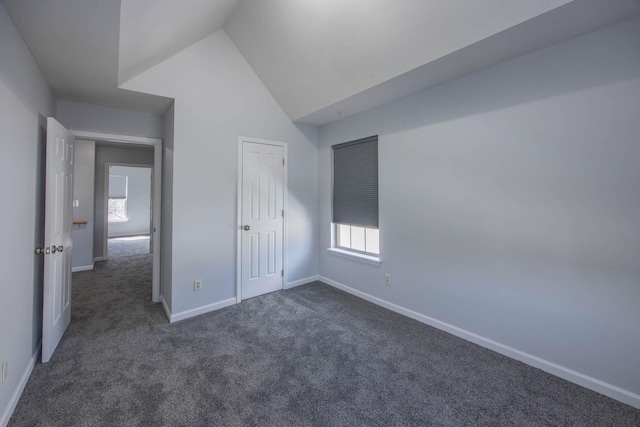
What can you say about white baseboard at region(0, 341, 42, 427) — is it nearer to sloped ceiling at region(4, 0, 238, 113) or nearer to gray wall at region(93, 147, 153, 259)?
sloped ceiling at region(4, 0, 238, 113)

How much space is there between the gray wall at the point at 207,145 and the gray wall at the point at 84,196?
350 centimetres

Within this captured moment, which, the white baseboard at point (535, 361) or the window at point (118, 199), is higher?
the window at point (118, 199)

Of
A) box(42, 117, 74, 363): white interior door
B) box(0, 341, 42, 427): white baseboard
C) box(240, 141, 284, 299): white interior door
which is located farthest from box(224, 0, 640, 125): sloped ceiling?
box(0, 341, 42, 427): white baseboard

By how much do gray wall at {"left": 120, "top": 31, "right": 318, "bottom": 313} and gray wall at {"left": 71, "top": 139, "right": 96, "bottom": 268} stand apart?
3.50 meters

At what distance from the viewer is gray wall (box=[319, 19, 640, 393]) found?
5.74 ft

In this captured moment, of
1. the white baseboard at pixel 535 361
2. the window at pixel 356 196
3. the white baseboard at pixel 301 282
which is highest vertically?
the window at pixel 356 196

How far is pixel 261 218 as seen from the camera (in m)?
3.57

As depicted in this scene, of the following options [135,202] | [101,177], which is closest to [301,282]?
[101,177]

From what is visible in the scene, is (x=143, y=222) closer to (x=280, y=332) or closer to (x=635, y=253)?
(x=280, y=332)

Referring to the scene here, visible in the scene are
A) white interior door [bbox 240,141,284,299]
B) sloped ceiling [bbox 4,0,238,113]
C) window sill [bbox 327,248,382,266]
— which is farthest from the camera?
white interior door [bbox 240,141,284,299]

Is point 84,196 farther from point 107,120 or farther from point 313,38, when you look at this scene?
point 313,38

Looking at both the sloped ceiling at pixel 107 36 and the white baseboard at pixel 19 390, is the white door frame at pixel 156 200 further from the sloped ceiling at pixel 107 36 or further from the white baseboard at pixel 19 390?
the white baseboard at pixel 19 390

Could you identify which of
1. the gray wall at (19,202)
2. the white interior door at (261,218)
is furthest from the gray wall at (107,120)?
the white interior door at (261,218)

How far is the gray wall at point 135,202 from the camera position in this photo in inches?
355
